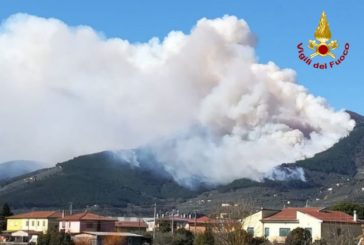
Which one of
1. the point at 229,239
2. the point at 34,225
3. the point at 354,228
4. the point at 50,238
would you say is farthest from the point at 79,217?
the point at 229,239

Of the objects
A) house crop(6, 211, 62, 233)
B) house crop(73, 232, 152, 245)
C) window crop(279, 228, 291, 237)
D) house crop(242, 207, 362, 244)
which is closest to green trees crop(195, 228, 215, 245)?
house crop(242, 207, 362, 244)

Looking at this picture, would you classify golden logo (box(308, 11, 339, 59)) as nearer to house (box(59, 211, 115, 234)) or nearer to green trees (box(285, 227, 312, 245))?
green trees (box(285, 227, 312, 245))

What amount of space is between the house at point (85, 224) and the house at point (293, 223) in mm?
35864

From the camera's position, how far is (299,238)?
8038 centimetres

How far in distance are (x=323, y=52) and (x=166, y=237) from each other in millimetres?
68535

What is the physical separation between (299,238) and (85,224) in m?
52.6

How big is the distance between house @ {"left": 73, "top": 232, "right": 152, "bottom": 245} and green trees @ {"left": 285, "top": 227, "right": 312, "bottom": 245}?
2974 centimetres

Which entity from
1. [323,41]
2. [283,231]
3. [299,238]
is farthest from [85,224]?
[323,41]

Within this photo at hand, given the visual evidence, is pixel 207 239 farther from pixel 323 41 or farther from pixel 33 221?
pixel 33 221

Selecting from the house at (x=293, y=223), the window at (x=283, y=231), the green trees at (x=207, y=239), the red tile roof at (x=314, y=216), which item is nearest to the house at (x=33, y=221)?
the house at (x=293, y=223)

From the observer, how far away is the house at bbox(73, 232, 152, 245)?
103750mm

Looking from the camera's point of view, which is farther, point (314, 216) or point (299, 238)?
point (314, 216)

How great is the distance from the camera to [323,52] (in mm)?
29297

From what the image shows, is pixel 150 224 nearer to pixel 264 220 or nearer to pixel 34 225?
pixel 34 225
